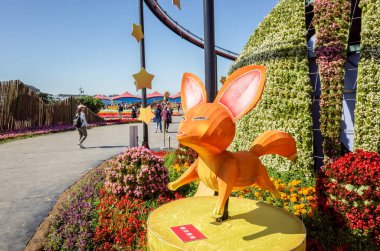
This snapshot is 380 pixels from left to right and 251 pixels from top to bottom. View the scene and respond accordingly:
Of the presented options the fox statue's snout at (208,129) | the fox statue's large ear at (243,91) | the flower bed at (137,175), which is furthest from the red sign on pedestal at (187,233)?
the flower bed at (137,175)

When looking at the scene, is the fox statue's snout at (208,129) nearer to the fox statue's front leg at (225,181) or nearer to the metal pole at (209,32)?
the fox statue's front leg at (225,181)

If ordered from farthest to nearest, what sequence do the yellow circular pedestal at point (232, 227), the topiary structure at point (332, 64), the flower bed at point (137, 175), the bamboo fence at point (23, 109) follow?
the bamboo fence at point (23, 109) → the topiary structure at point (332, 64) → the flower bed at point (137, 175) → the yellow circular pedestal at point (232, 227)

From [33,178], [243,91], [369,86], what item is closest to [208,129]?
[243,91]

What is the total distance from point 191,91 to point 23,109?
736 inches

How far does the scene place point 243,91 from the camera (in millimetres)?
2311

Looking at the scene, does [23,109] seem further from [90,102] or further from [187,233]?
[187,233]

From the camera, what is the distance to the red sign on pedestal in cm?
222

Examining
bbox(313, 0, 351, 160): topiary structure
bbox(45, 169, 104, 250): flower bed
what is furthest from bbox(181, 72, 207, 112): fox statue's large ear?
bbox(313, 0, 351, 160): topiary structure

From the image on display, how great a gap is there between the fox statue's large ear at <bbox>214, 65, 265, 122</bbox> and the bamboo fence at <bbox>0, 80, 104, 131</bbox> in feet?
59.0

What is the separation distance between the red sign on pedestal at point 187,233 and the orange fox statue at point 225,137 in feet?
0.68

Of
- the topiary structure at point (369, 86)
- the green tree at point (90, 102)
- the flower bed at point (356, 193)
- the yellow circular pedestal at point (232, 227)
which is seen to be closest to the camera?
the yellow circular pedestal at point (232, 227)

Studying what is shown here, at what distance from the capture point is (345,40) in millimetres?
5789

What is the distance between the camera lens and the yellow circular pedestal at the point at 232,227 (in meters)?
2.14

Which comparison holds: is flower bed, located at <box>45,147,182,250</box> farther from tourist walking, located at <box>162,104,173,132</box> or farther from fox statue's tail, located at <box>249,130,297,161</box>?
tourist walking, located at <box>162,104,173,132</box>
